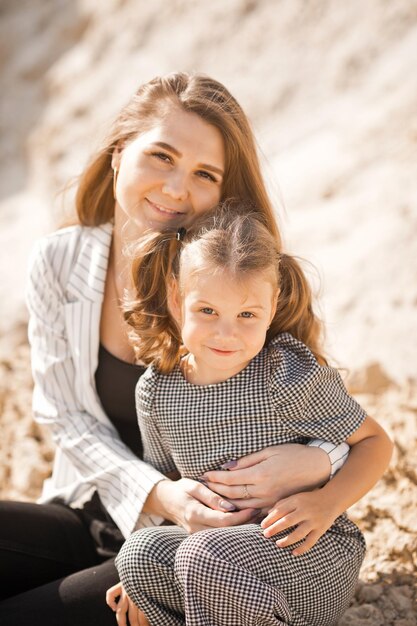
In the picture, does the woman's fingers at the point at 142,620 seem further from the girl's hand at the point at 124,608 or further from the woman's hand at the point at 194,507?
the woman's hand at the point at 194,507

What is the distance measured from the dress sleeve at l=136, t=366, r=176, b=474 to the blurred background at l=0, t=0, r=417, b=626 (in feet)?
1.81

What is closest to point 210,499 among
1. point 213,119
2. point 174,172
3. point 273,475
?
point 273,475

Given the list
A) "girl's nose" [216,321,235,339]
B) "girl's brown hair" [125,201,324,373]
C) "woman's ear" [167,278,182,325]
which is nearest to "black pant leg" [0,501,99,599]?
"girl's brown hair" [125,201,324,373]

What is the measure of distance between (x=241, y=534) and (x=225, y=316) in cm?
47

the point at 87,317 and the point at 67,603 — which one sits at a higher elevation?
the point at 87,317

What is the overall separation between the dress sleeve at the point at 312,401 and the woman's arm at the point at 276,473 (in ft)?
0.13

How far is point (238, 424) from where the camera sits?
1991mm

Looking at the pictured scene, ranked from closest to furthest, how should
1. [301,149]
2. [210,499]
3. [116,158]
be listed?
1. [210,499]
2. [116,158]
3. [301,149]

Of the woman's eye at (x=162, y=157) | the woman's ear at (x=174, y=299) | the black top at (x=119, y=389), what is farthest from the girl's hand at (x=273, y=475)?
the woman's eye at (x=162, y=157)

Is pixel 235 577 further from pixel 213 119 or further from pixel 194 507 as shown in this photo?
pixel 213 119

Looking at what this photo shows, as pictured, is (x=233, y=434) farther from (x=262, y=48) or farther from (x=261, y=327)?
(x=262, y=48)

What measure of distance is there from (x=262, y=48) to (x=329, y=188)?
1463mm

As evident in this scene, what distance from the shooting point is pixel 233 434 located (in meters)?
2.00

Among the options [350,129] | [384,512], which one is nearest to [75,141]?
[350,129]
